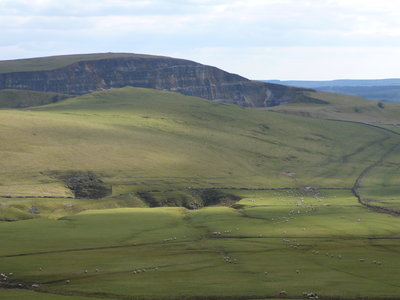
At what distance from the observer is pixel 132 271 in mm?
60781

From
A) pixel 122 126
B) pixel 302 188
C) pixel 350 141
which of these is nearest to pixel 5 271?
pixel 302 188

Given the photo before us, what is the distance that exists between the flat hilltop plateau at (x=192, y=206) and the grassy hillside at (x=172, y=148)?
18.7 inches

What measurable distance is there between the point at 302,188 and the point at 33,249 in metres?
71.2

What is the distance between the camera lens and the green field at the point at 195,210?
191 feet

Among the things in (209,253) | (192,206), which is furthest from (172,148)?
(209,253)

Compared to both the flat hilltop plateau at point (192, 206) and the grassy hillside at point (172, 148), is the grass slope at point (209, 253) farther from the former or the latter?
the grassy hillside at point (172, 148)

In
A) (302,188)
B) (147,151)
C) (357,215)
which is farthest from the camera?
(147,151)

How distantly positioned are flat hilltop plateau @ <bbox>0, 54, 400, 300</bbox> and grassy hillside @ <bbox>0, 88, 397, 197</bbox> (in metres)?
0.47

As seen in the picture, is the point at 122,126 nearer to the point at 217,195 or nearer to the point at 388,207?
the point at 217,195

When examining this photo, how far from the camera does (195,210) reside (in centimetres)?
10100

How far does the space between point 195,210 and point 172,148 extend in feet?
156

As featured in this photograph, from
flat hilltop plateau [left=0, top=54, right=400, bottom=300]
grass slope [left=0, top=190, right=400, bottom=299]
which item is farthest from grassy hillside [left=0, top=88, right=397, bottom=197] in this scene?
grass slope [left=0, top=190, right=400, bottom=299]

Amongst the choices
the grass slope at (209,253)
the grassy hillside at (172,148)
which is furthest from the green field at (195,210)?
the grassy hillside at (172,148)

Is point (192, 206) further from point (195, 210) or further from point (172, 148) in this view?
point (172, 148)
